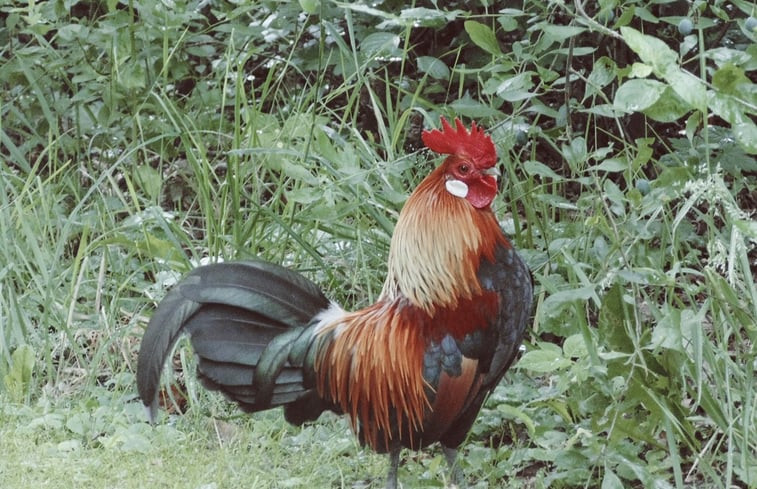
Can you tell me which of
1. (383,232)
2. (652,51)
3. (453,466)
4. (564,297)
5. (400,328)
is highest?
(652,51)

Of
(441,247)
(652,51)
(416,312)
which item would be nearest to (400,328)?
(416,312)

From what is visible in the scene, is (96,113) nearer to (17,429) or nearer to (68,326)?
(68,326)

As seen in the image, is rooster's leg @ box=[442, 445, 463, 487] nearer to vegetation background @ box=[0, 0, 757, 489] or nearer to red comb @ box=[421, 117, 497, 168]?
vegetation background @ box=[0, 0, 757, 489]

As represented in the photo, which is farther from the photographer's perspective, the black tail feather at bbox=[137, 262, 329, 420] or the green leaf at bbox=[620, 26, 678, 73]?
the black tail feather at bbox=[137, 262, 329, 420]

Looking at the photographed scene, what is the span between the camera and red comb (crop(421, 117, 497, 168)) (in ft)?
12.0

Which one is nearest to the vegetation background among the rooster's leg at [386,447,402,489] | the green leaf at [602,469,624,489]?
the green leaf at [602,469,624,489]

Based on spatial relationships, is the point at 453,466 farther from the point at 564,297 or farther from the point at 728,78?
the point at 728,78

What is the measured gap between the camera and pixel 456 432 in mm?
3902

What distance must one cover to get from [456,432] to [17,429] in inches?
64.6

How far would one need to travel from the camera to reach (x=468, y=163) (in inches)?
144

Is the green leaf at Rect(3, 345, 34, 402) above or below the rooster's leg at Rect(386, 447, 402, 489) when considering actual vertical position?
above

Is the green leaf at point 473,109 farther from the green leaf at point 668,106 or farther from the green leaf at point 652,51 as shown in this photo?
the green leaf at point 652,51

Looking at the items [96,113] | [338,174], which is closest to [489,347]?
[338,174]

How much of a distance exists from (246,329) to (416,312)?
562 millimetres
